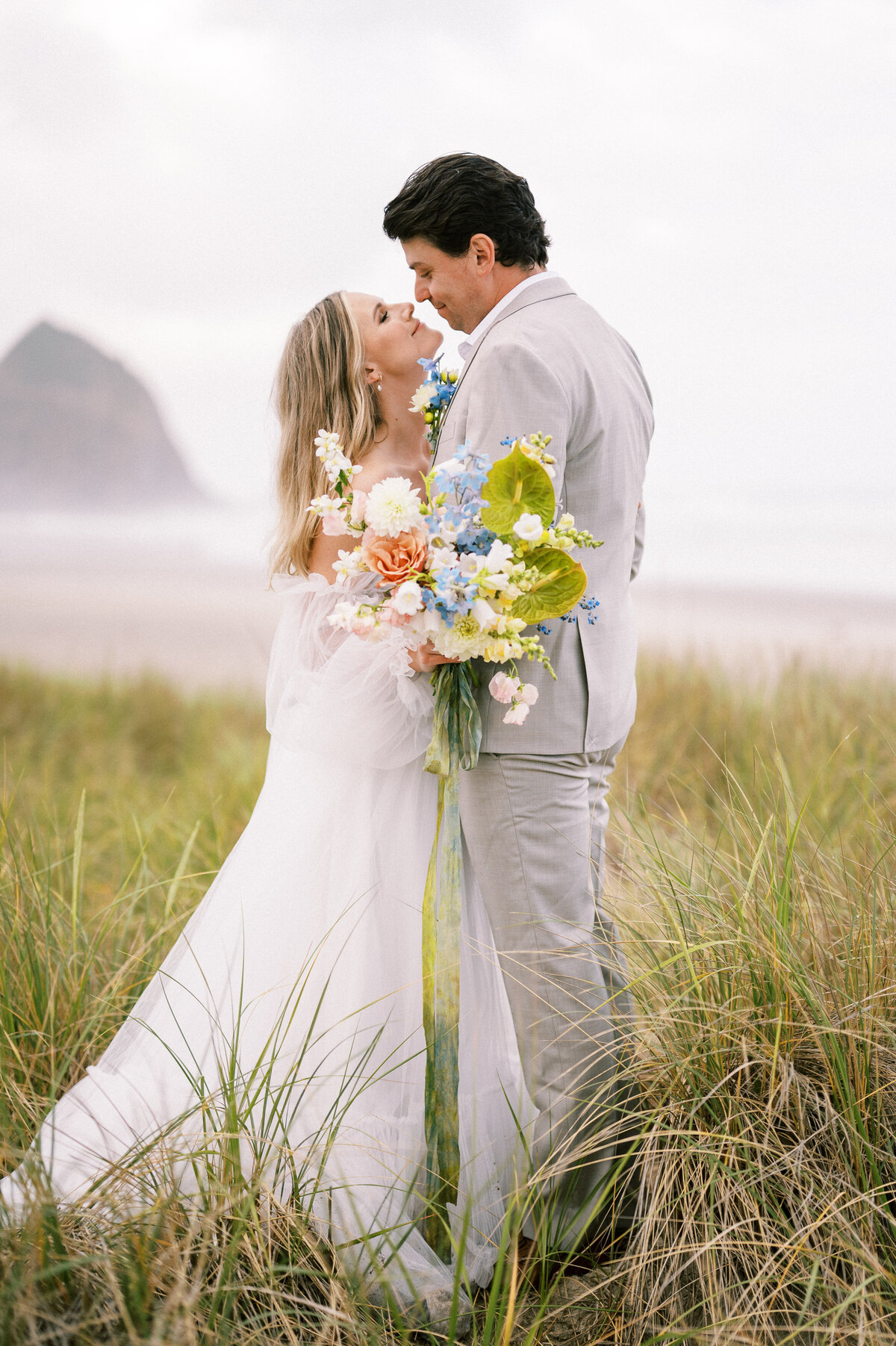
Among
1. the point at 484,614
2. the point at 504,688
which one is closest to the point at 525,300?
the point at 484,614

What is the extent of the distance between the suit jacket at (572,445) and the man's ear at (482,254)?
0.18 meters

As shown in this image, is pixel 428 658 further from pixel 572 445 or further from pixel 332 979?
pixel 332 979

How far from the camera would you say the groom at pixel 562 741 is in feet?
7.70

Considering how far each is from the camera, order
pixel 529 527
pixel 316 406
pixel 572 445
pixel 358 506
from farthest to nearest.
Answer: pixel 316 406 → pixel 572 445 → pixel 358 506 → pixel 529 527

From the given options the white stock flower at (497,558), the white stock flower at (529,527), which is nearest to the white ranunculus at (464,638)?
the white stock flower at (497,558)

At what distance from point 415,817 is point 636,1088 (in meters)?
0.91

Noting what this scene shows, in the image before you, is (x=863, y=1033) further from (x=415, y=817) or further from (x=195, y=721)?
(x=195, y=721)

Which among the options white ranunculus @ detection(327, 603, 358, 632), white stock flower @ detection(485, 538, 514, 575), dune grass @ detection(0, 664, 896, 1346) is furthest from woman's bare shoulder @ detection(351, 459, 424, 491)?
dune grass @ detection(0, 664, 896, 1346)

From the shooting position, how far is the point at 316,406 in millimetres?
2971

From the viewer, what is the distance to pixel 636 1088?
7.83 feet

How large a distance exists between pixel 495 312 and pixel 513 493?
0.65 m

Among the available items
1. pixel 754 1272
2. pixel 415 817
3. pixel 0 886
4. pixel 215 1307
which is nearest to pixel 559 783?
pixel 415 817

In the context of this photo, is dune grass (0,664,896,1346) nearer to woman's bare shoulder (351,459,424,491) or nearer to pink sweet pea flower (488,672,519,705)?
pink sweet pea flower (488,672,519,705)

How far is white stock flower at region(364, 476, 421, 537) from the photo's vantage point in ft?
6.97
